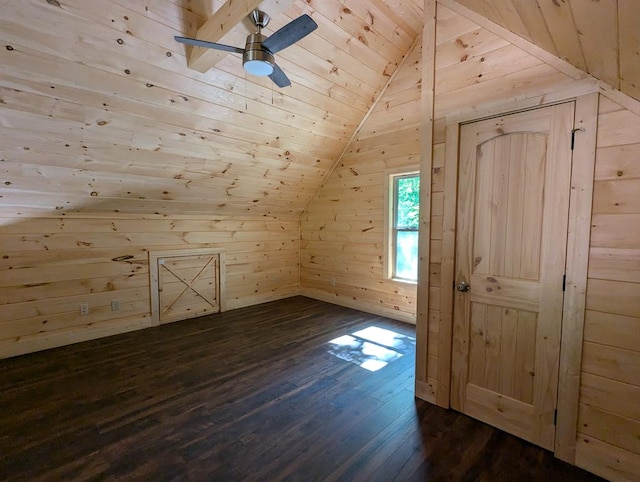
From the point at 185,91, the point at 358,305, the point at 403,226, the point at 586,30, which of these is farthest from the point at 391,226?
the point at 586,30

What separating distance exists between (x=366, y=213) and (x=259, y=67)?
297 centimetres

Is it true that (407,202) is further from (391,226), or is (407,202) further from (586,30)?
(586,30)

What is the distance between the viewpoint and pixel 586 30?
1171mm

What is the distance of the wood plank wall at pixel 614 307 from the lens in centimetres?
157

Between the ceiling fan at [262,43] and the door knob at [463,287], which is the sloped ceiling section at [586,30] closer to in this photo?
the ceiling fan at [262,43]

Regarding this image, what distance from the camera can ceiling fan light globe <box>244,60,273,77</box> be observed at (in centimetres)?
191

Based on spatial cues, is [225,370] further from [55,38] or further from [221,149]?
[55,38]

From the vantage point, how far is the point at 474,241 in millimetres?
2141

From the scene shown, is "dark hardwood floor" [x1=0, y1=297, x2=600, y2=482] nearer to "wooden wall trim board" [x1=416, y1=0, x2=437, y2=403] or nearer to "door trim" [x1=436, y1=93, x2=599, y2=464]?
"door trim" [x1=436, y1=93, x2=599, y2=464]

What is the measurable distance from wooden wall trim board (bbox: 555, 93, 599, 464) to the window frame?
95.0 inches

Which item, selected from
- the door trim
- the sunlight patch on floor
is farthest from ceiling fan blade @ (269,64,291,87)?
the sunlight patch on floor

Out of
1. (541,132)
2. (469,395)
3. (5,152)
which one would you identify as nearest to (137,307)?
(5,152)

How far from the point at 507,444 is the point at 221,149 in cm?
369

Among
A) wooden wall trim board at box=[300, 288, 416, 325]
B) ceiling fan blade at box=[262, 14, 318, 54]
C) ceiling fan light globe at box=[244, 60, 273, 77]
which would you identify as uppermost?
ceiling fan blade at box=[262, 14, 318, 54]
